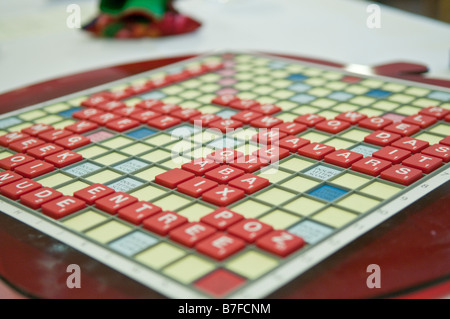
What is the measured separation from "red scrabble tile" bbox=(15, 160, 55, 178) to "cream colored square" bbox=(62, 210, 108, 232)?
126 millimetres

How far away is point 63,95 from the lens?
992mm

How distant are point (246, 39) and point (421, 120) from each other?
676 mm

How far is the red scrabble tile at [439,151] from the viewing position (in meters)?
0.66

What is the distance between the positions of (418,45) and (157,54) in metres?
0.57

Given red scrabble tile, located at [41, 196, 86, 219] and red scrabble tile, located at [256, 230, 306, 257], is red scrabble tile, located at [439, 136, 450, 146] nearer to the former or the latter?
red scrabble tile, located at [256, 230, 306, 257]

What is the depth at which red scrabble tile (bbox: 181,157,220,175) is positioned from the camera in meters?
0.66

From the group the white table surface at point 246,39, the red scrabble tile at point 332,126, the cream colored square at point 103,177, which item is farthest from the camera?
the white table surface at point 246,39

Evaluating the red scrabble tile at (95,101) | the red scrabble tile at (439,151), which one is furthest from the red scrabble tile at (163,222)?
the red scrabble tile at (95,101)

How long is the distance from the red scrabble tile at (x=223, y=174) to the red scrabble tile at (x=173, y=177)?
0.02 metres

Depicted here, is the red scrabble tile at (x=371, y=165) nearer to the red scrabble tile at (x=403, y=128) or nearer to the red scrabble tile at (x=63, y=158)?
the red scrabble tile at (x=403, y=128)

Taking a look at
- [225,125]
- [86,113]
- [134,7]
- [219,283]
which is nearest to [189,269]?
[219,283]

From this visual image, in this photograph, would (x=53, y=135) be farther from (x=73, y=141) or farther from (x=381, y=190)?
(x=381, y=190)
